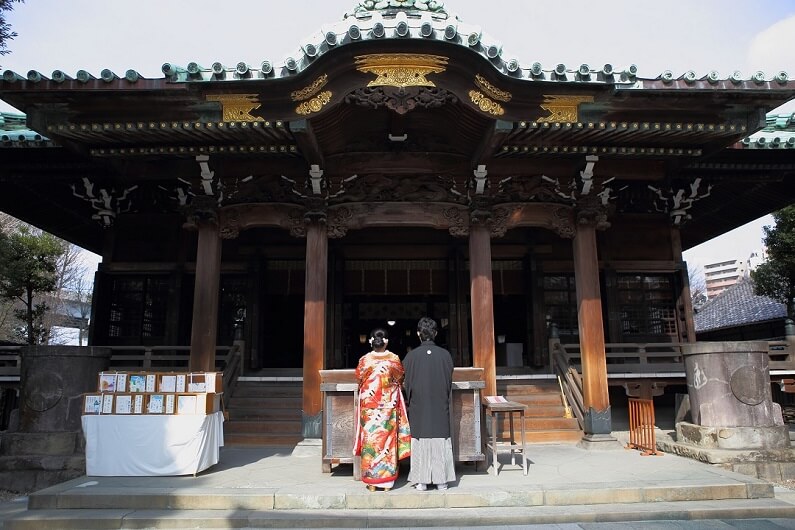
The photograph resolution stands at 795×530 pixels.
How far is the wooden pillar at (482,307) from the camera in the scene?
8844 millimetres

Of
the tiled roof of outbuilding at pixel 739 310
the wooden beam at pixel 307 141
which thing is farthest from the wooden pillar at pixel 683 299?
the wooden beam at pixel 307 141

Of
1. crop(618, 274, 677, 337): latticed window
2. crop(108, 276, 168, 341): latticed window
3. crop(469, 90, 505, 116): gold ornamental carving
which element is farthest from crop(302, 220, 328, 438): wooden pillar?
crop(618, 274, 677, 337): latticed window

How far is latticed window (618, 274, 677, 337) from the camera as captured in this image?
1247cm

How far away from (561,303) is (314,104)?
315 inches

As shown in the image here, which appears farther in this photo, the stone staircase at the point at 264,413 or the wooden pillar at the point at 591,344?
the stone staircase at the point at 264,413

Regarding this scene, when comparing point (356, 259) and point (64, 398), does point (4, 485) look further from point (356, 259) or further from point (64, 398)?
A: point (356, 259)

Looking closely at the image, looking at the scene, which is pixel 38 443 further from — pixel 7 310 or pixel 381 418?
pixel 7 310

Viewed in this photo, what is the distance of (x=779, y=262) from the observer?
15594 millimetres

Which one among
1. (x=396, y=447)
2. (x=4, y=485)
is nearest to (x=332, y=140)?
(x=396, y=447)

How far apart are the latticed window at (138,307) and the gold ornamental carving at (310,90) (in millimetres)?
6772

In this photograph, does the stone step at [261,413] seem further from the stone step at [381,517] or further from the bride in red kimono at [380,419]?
the stone step at [381,517]

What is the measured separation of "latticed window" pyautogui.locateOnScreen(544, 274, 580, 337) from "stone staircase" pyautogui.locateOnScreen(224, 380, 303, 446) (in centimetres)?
615

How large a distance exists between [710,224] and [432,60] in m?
9.71

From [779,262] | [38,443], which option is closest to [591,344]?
[38,443]
